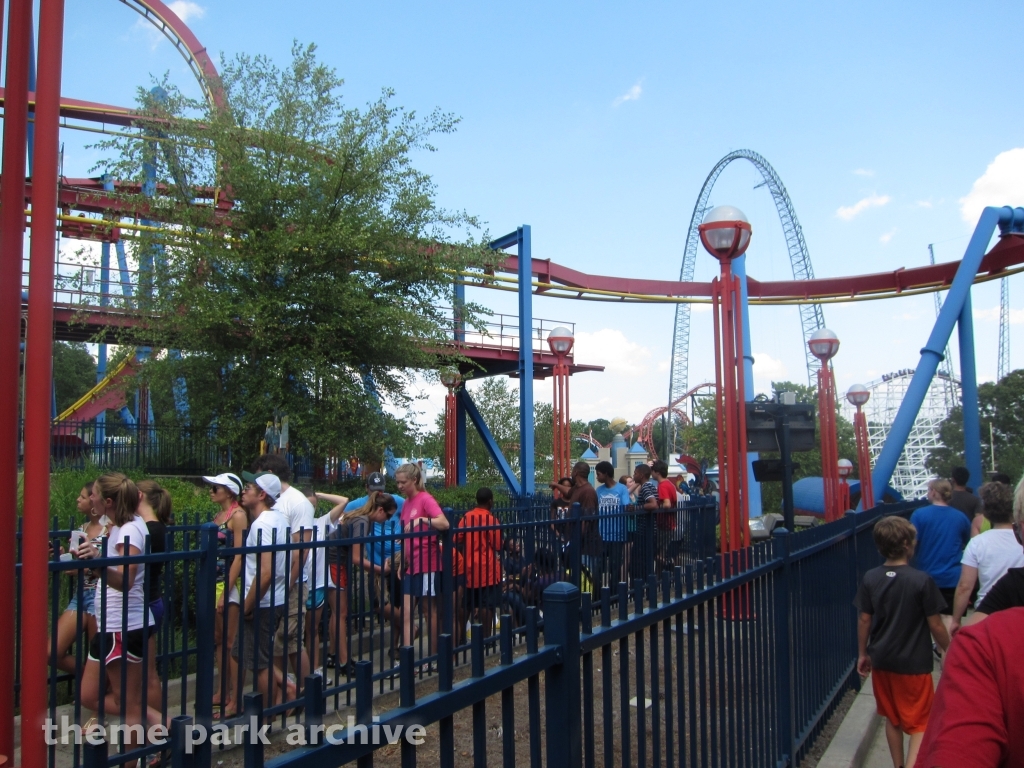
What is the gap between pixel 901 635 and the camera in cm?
451

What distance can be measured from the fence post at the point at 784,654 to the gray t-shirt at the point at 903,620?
522 millimetres

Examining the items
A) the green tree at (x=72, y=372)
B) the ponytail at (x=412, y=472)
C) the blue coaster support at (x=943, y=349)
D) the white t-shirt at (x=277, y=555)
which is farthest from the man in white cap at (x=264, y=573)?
the green tree at (x=72, y=372)

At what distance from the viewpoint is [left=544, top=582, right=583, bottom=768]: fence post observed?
2146 millimetres

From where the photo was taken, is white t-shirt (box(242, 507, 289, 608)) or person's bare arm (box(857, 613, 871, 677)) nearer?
person's bare arm (box(857, 613, 871, 677))

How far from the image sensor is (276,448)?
13.6 meters

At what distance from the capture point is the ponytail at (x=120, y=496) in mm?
4734

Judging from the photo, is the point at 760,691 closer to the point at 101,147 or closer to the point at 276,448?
the point at 276,448

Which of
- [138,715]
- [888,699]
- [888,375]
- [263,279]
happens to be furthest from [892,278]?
[888,375]

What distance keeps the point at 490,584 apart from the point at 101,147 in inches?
422

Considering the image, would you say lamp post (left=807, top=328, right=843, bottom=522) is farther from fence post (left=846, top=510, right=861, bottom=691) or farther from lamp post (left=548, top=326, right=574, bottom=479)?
fence post (left=846, top=510, right=861, bottom=691)

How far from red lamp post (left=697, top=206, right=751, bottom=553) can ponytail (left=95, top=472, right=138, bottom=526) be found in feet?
17.8

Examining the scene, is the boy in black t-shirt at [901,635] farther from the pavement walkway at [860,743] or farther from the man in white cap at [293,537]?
the man in white cap at [293,537]

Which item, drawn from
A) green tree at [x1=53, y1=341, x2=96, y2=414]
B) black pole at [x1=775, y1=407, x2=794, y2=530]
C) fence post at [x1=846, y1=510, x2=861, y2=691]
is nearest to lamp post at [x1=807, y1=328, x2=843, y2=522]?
black pole at [x1=775, y1=407, x2=794, y2=530]

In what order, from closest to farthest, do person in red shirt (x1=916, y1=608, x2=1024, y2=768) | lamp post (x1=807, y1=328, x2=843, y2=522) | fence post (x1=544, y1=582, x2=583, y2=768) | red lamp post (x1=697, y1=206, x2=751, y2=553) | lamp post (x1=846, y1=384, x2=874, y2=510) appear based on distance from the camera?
person in red shirt (x1=916, y1=608, x2=1024, y2=768) < fence post (x1=544, y1=582, x2=583, y2=768) < red lamp post (x1=697, y1=206, x2=751, y2=553) < lamp post (x1=807, y1=328, x2=843, y2=522) < lamp post (x1=846, y1=384, x2=874, y2=510)
